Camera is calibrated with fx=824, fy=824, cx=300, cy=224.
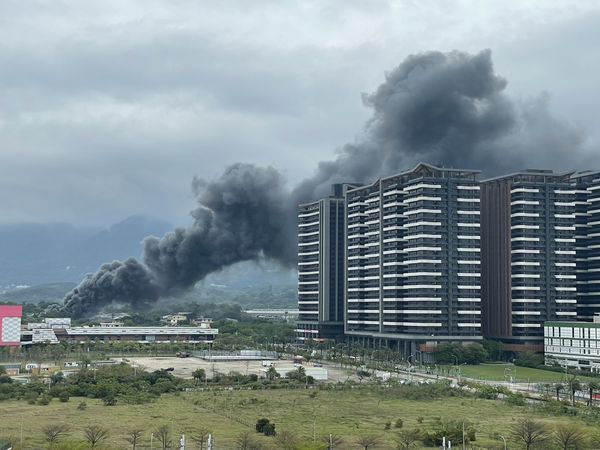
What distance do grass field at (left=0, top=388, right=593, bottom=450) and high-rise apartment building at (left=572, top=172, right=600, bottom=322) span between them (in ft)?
212

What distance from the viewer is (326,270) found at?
540 feet

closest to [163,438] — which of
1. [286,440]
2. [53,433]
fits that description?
[53,433]

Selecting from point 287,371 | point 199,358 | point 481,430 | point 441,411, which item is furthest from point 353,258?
point 481,430

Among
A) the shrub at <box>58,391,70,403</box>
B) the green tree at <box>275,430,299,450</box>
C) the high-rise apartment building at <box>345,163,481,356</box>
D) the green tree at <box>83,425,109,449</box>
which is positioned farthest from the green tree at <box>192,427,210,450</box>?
the high-rise apartment building at <box>345,163,481,356</box>

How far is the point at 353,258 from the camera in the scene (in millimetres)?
151625

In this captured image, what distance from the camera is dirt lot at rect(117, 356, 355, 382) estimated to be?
106938mm

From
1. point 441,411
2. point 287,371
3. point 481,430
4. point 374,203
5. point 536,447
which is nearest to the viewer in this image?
point 536,447

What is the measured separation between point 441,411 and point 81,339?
99497 millimetres

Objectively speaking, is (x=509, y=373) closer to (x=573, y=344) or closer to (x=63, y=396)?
(x=573, y=344)

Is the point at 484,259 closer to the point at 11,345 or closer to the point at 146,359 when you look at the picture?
the point at 146,359

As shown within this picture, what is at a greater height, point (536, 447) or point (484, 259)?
point (484, 259)

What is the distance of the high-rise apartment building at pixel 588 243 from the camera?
454 ft

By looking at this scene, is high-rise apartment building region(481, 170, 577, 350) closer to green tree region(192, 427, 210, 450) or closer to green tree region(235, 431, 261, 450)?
green tree region(192, 427, 210, 450)

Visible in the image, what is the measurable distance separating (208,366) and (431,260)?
3774 cm
